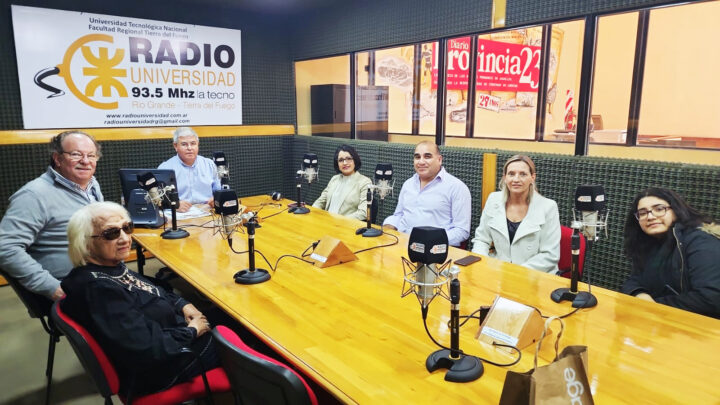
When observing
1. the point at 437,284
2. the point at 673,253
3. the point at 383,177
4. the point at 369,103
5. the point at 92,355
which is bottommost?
the point at 92,355

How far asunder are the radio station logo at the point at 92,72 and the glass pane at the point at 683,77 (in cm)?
577

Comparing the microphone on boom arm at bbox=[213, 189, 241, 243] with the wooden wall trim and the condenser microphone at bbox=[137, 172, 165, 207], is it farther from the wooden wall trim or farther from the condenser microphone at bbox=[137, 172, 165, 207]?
the wooden wall trim

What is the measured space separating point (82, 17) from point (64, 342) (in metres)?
3.41

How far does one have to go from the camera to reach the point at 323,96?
6336mm

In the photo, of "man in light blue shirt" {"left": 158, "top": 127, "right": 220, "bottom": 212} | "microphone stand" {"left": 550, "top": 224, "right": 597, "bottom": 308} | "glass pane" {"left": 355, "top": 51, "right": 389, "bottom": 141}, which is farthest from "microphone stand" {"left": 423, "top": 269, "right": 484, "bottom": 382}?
"glass pane" {"left": 355, "top": 51, "right": 389, "bottom": 141}

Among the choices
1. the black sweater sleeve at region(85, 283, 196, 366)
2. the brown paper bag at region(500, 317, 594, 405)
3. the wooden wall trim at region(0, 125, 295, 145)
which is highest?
the wooden wall trim at region(0, 125, 295, 145)

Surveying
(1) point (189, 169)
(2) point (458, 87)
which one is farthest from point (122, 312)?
(2) point (458, 87)

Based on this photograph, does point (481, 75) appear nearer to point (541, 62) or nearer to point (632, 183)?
point (541, 62)

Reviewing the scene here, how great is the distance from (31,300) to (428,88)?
5136 millimetres

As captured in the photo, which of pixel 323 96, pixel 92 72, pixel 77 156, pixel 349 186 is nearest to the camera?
pixel 77 156

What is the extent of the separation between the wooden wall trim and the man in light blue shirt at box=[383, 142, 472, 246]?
10.8 ft

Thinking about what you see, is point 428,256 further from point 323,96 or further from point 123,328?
point 323,96

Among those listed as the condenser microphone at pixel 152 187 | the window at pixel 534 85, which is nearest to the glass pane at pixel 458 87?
the window at pixel 534 85

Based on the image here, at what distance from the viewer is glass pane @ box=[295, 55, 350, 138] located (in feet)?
20.0
